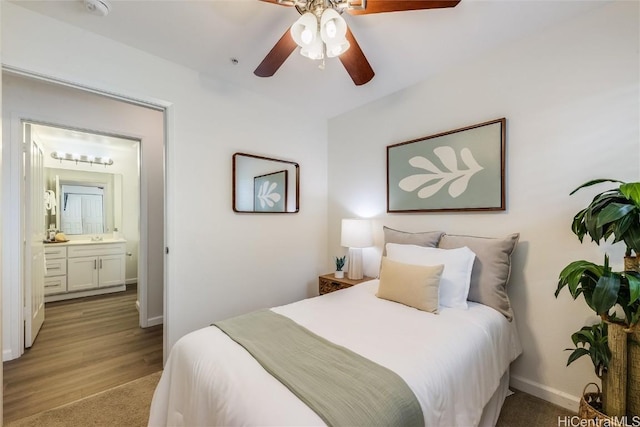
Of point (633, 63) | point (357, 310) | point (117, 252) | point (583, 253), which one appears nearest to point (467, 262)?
point (583, 253)

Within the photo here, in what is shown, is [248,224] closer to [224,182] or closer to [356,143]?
[224,182]

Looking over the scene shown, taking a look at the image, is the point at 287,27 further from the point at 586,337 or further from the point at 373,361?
the point at 586,337

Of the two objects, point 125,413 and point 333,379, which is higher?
point 333,379

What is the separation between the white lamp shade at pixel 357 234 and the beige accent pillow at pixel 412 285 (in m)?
0.79

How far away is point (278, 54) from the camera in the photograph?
1.66m

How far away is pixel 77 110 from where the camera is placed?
2.70 m

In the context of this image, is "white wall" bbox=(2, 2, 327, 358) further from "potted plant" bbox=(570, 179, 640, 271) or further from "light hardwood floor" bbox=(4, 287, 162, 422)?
"potted plant" bbox=(570, 179, 640, 271)

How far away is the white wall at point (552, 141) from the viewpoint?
1609mm

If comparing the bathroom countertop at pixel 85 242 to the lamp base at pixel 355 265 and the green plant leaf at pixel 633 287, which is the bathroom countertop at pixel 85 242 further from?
the green plant leaf at pixel 633 287

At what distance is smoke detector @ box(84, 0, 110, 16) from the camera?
159cm

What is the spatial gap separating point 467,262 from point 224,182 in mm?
2194

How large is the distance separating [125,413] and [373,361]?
1766 mm
